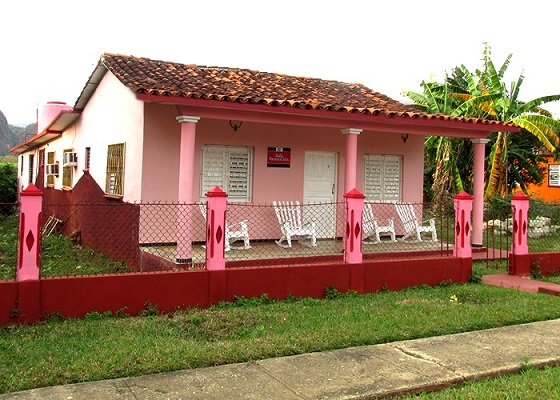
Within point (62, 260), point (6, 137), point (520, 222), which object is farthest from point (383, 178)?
point (6, 137)

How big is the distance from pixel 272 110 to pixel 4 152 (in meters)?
73.0

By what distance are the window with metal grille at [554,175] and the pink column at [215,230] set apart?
85.6 ft

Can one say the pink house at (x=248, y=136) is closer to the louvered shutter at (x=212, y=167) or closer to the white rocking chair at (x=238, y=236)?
the louvered shutter at (x=212, y=167)

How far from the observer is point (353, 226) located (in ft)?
25.7

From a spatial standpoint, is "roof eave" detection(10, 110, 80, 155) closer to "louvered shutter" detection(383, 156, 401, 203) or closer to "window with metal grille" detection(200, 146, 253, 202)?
"window with metal grille" detection(200, 146, 253, 202)

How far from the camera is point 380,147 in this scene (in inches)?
465

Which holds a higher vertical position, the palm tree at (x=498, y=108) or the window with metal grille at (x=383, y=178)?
the palm tree at (x=498, y=108)

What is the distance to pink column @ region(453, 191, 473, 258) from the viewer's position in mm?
8664

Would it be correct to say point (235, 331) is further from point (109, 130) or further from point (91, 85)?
point (91, 85)

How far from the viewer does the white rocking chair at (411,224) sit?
36.2ft

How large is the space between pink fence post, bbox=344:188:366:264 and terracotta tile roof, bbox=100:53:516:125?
2046 mm

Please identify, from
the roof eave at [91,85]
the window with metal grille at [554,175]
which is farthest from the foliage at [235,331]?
the window with metal grille at [554,175]

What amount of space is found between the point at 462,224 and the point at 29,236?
6.13 metres

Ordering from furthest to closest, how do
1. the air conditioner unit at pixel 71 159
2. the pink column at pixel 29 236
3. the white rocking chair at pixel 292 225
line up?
the air conditioner unit at pixel 71 159
the white rocking chair at pixel 292 225
the pink column at pixel 29 236
